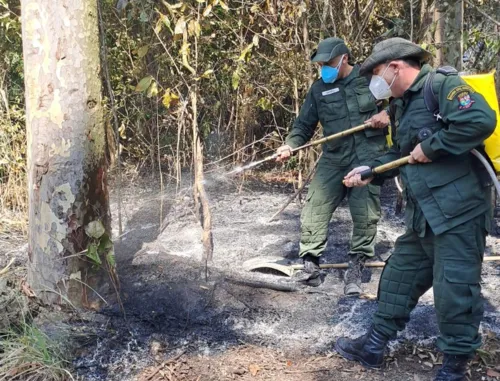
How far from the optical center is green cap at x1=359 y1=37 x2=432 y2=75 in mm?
2699

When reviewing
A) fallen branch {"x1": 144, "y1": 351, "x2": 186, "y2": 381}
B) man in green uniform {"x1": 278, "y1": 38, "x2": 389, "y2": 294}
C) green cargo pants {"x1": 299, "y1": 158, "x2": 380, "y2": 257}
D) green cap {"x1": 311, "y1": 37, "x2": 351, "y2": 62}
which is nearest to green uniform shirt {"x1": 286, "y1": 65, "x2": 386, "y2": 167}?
man in green uniform {"x1": 278, "y1": 38, "x2": 389, "y2": 294}

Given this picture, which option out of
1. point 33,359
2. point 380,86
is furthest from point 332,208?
point 33,359

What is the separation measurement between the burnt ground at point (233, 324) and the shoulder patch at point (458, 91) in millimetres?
1547

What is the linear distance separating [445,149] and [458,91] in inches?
11.0

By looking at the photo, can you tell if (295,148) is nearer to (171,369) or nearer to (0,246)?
(171,369)

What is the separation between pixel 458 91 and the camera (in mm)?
2492

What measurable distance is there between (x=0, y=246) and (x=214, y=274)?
212 centimetres

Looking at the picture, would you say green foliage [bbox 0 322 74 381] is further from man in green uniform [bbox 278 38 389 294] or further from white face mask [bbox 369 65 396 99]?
white face mask [bbox 369 65 396 99]

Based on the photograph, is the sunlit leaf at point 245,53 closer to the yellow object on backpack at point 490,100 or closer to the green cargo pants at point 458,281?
the yellow object on backpack at point 490,100

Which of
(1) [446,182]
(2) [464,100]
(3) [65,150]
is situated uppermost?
(2) [464,100]

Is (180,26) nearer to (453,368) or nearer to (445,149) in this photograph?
(445,149)

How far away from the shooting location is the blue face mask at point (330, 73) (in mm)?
4082

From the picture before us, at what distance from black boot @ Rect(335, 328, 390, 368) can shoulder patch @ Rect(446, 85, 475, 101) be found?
1.36m

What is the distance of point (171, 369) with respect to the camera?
9.60 feet
